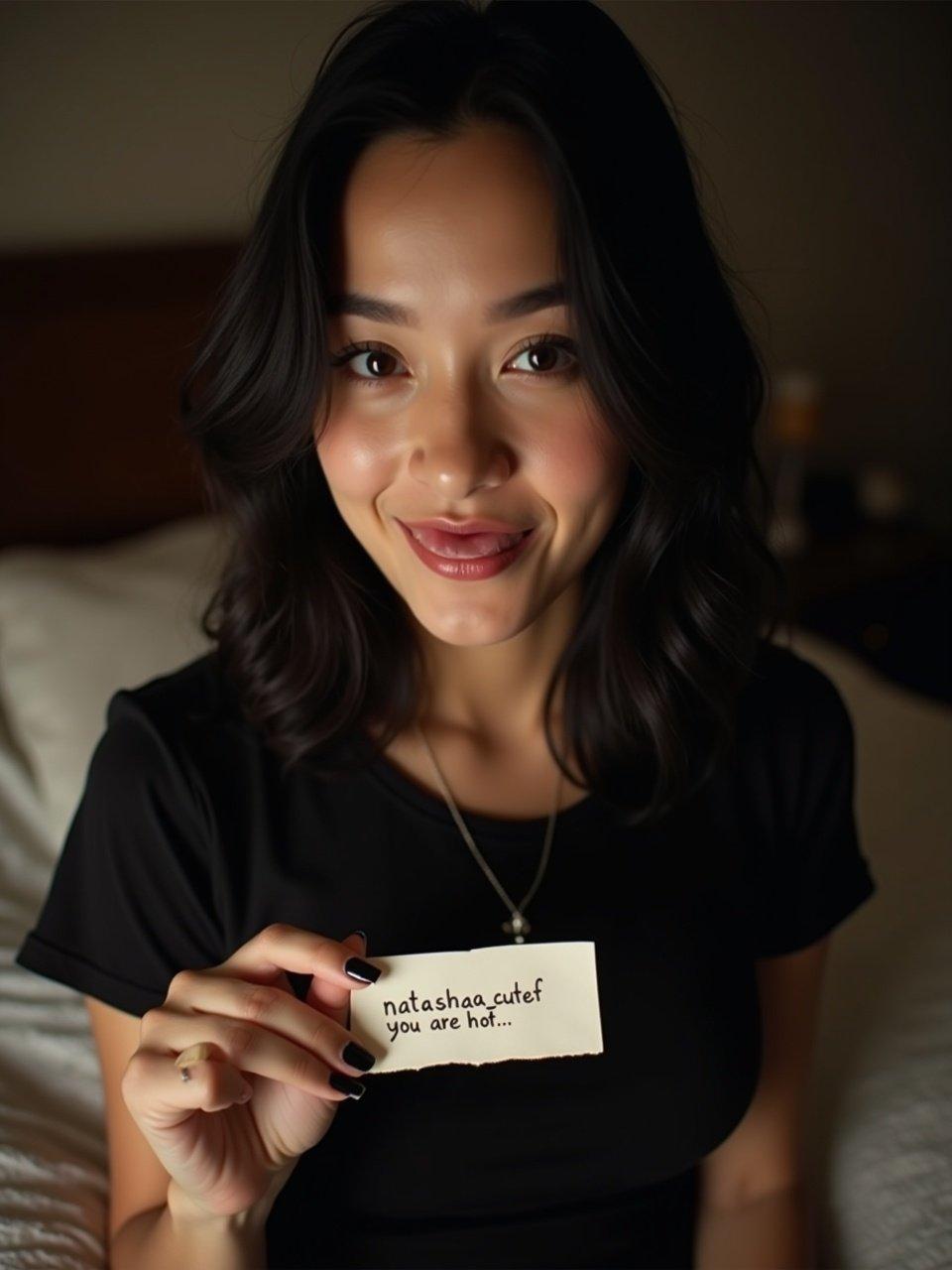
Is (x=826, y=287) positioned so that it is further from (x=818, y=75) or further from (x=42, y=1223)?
(x=42, y=1223)

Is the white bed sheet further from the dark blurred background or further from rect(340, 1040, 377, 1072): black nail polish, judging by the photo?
the dark blurred background

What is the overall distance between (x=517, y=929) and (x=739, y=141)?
4.64 feet

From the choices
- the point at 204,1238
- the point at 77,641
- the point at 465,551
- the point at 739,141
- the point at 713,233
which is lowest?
the point at 204,1238

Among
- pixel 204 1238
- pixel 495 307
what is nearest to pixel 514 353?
pixel 495 307

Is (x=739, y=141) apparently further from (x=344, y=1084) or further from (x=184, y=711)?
(x=344, y=1084)

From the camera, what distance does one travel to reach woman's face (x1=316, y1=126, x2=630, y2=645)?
742 mm

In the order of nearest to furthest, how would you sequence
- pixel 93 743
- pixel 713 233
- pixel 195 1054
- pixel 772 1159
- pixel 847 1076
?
pixel 195 1054
pixel 772 1159
pixel 847 1076
pixel 93 743
pixel 713 233

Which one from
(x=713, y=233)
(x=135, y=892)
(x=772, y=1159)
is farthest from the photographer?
(x=713, y=233)

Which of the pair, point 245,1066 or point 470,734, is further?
point 470,734

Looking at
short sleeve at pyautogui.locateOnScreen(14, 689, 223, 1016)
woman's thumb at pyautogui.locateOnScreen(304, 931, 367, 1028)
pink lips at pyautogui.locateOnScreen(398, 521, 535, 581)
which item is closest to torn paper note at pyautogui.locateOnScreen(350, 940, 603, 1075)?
woman's thumb at pyautogui.locateOnScreen(304, 931, 367, 1028)

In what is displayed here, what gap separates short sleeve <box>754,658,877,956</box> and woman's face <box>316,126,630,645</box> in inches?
12.6

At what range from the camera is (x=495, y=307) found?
0.74m

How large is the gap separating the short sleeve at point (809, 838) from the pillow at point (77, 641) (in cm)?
69

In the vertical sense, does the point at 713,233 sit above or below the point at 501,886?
above
